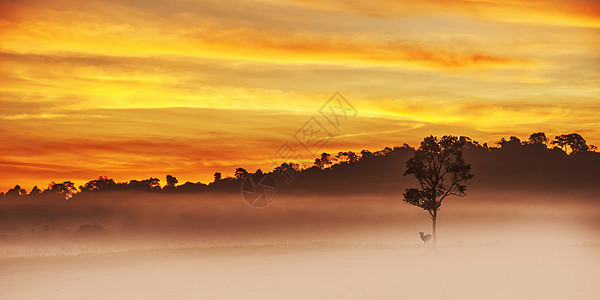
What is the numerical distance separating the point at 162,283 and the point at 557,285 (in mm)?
26031

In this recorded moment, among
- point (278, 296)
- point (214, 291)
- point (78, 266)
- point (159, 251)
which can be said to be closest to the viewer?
point (278, 296)

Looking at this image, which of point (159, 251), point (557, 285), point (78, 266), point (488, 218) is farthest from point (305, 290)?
point (488, 218)

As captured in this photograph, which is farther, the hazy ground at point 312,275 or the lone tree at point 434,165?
the lone tree at point 434,165

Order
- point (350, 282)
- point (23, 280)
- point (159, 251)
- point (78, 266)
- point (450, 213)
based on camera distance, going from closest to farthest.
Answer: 1. point (350, 282)
2. point (23, 280)
3. point (78, 266)
4. point (159, 251)
5. point (450, 213)

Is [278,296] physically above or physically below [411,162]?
below

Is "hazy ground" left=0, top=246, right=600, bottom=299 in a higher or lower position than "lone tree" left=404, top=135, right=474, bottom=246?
lower

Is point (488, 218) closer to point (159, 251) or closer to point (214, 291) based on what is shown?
point (159, 251)

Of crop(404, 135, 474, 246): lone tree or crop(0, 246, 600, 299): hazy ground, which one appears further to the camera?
crop(404, 135, 474, 246): lone tree

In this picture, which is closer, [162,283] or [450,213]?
[162,283]

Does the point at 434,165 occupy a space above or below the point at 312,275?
above

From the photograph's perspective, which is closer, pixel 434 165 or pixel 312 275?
pixel 312 275

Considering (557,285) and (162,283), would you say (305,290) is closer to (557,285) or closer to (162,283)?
(162,283)

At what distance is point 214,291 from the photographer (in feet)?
156

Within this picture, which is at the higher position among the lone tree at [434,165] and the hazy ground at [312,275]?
the lone tree at [434,165]
